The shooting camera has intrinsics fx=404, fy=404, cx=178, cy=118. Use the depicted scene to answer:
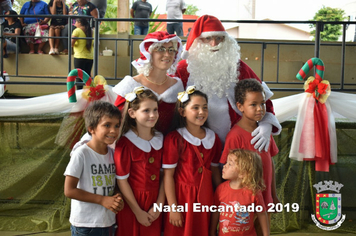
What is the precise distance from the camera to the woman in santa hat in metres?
2.75

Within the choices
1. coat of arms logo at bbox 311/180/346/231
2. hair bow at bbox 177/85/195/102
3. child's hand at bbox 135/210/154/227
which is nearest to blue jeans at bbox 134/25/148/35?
coat of arms logo at bbox 311/180/346/231

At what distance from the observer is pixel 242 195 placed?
2572mm

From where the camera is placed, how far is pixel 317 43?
4133mm

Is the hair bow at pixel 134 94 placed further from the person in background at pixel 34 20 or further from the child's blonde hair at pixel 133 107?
the person in background at pixel 34 20

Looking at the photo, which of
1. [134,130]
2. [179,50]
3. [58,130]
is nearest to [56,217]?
[58,130]

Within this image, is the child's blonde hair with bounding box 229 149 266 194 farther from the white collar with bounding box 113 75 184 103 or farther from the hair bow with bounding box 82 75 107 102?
the hair bow with bounding box 82 75 107 102

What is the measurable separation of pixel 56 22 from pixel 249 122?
186 inches

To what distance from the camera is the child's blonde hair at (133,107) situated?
2.59 meters

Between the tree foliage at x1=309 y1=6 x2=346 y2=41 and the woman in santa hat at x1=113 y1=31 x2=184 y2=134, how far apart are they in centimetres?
1317

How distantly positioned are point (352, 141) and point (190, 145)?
2.11 meters

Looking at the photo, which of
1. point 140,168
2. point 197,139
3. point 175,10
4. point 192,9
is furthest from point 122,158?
point 192,9

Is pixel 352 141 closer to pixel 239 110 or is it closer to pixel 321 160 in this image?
pixel 321 160

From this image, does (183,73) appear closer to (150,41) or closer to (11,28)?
(150,41)

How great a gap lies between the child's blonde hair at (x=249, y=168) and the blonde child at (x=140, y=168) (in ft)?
1.67
